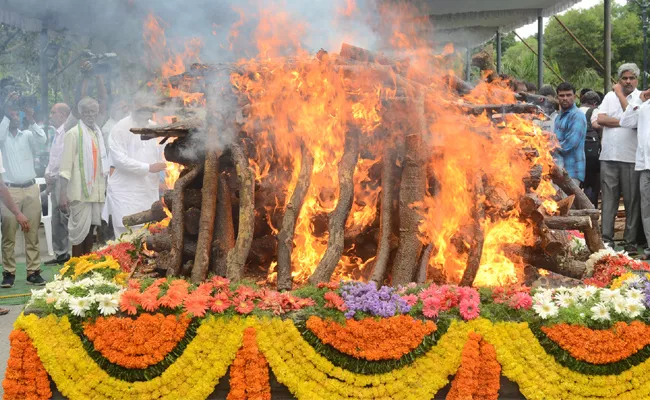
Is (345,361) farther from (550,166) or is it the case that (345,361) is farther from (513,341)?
(550,166)

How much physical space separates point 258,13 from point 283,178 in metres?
2.81

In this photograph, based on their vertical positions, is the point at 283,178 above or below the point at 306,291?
above

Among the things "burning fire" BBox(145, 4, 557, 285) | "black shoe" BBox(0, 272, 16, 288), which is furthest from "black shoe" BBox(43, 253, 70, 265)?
"burning fire" BBox(145, 4, 557, 285)

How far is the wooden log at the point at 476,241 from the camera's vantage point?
238 inches

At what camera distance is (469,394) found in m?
4.94

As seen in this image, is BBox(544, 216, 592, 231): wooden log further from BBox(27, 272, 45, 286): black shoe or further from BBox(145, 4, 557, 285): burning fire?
BBox(27, 272, 45, 286): black shoe

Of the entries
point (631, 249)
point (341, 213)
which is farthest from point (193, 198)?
point (631, 249)

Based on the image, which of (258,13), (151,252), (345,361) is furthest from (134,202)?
(345,361)

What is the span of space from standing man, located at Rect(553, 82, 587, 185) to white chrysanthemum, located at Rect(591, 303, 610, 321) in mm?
6053

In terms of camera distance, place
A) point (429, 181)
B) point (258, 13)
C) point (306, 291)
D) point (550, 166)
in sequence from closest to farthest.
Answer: point (306, 291), point (429, 181), point (550, 166), point (258, 13)

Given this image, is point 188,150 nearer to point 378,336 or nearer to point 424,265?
point 424,265

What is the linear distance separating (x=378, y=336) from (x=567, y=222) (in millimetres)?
2490

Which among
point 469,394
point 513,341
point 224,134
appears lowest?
point 469,394

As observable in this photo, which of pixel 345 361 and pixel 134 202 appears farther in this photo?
pixel 134 202
